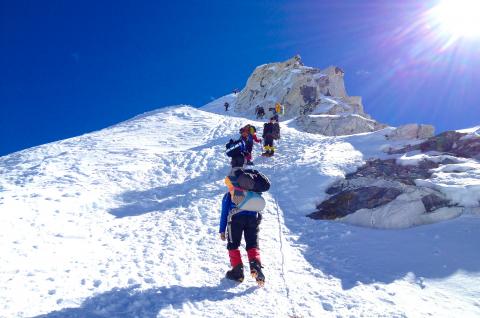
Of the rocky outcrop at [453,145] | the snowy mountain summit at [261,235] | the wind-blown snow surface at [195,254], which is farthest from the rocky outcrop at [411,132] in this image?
the wind-blown snow surface at [195,254]

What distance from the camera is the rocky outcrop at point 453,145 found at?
14930 millimetres

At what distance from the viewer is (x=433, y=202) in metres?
10.5

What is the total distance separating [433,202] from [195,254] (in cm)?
629

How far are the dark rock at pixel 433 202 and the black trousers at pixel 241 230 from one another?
211 inches

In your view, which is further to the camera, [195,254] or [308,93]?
[308,93]

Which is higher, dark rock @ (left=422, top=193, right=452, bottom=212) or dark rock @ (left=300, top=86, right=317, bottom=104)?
dark rock @ (left=300, top=86, right=317, bottom=104)

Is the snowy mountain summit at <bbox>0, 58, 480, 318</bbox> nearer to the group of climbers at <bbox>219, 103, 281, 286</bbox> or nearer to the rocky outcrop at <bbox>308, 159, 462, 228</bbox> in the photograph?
the rocky outcrop at <bbox>308, 159, 462, 228</bbox>

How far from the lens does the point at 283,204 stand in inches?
507

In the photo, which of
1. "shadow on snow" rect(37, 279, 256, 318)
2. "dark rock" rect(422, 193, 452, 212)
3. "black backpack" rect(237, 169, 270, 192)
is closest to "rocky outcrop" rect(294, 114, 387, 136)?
"dark rock" rect(422, 193, 452, 212)

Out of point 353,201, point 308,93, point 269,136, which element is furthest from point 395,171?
point 308,93

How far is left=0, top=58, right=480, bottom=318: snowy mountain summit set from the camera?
6.38 metres

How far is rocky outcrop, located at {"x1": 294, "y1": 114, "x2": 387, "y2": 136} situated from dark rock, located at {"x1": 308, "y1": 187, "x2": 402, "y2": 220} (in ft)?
77.6

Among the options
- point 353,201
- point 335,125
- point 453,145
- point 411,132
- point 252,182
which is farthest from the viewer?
point 335,125

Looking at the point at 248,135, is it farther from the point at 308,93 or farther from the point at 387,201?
the point at 308,93
